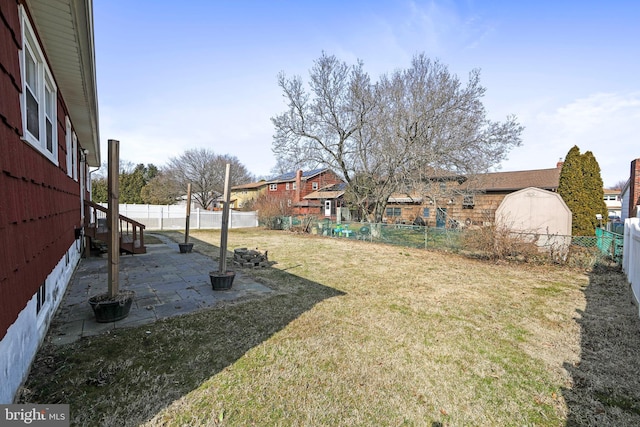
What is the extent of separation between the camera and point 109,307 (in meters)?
3.76

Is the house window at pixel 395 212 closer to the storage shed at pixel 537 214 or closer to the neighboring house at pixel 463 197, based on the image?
the neighboring house at pixel 463 197

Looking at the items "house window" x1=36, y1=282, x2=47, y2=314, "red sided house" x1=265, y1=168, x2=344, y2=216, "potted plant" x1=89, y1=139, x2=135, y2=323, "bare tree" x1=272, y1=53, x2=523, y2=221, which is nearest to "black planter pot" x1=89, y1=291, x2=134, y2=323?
"potted plant" x1=89, y1=139, x2=135, y2=323

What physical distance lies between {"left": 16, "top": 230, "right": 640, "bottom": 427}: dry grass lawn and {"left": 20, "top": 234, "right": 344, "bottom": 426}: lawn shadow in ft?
0.05

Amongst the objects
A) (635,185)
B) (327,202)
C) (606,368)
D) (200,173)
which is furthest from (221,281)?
(200,173)

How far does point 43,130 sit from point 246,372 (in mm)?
3751

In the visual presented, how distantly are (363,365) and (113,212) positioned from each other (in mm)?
3655

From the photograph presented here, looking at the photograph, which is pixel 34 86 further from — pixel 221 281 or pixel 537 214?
pixel 537 214

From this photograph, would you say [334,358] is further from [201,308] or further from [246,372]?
[201,308]

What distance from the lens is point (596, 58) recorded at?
25.6ft

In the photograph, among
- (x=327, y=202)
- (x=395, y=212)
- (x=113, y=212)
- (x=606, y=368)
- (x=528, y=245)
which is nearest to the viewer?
(x=606, y=368)

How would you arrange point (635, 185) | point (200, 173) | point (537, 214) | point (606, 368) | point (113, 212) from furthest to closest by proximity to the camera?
point (200, 173) < point (635, 185) < point (537, 214) < point (113, 212) < point (606, 368)

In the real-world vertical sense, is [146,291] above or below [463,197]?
below

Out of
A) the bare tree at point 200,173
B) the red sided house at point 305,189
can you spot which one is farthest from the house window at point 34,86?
the bare tree at point 200,173

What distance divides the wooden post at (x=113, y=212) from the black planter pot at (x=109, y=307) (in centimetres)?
12
